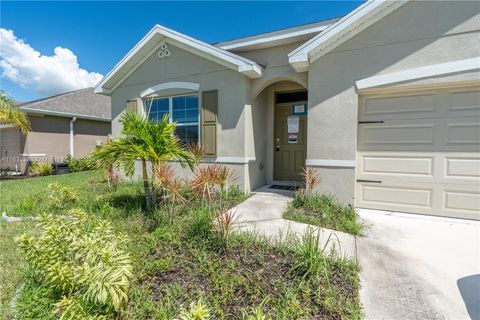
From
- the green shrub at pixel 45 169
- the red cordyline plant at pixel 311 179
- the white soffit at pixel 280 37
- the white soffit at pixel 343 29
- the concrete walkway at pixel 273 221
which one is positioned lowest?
the concrete walkway at pixel 273 221

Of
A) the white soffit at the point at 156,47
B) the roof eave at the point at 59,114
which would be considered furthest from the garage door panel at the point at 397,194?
the roof eave at the point at 59,114

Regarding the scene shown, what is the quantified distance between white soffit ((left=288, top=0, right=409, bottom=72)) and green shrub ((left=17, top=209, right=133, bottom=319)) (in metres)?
5.08

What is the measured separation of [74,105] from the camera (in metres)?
14.6

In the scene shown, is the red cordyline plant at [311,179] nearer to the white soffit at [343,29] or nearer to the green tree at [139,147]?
the white soffit at [343,29]

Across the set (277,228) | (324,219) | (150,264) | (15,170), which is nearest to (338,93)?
(324,219)

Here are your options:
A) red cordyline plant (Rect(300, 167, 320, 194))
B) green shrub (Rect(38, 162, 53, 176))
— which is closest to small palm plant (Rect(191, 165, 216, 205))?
red cordyline plant (Rect(300, 167, 320, 194))

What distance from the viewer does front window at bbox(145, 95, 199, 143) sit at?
7258mm

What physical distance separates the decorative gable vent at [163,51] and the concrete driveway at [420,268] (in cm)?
733

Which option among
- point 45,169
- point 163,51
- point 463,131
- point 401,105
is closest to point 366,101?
point 401,105

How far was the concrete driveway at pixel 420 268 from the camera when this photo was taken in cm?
237

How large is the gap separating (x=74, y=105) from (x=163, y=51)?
10.8 metres

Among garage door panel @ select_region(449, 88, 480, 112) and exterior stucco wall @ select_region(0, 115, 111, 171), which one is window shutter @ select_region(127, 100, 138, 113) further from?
garage door panel @ select_region(449, 88, 480, 112)

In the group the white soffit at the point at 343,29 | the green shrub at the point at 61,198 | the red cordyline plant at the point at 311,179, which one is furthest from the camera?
the green shrub at the point at 61,198

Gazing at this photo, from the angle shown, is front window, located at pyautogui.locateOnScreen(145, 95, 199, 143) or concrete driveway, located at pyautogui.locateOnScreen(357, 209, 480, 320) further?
front window, located at pyautogui.locateOnScreen(145, 95, 199, 143)
